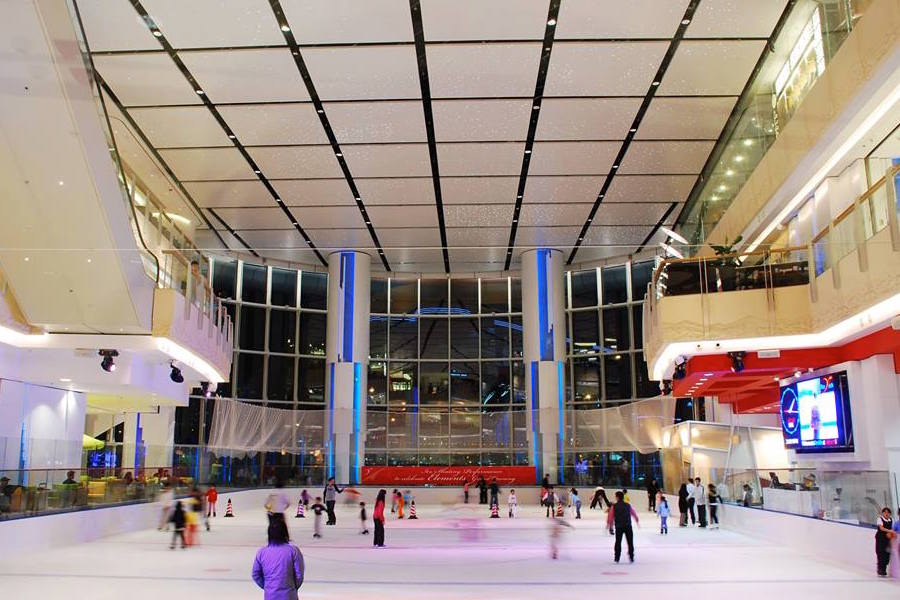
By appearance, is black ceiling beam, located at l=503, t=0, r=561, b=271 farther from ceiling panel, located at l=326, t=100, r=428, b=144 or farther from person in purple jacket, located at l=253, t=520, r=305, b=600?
person in purple jacket, located at l=253, t=520, r=305, b=600

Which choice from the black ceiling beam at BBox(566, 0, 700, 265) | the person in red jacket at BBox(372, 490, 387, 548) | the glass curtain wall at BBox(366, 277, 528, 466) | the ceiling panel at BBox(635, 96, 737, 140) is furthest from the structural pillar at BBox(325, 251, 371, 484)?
the ceiling panel at BBox(635, 96, 737, 140)

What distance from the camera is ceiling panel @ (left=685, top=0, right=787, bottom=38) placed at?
15.2m

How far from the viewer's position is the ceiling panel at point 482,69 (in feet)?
54.9

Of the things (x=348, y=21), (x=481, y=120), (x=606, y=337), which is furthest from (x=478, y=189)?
(x=606, y=337)

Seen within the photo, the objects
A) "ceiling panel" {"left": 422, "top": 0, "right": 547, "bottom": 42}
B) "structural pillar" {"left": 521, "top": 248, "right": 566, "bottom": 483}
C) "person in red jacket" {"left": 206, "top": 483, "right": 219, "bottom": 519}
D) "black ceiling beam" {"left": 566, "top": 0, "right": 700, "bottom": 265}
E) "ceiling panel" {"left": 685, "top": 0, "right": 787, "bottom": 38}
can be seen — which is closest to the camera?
"ceiling panel" {"left": 422, "top": 0, "right": 547, "bottom": 42}

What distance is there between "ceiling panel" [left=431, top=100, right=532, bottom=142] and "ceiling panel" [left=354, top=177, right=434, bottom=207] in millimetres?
3630

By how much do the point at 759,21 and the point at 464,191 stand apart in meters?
11.3

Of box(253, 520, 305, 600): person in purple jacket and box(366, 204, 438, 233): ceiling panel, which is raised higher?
box(366, 204, 438, 233): ceiling panel

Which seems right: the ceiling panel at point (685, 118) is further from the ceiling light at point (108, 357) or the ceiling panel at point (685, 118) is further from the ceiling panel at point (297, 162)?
the ceiling light at point (108, 357)

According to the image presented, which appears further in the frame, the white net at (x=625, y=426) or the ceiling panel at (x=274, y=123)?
the white net at (x=625, y=426)

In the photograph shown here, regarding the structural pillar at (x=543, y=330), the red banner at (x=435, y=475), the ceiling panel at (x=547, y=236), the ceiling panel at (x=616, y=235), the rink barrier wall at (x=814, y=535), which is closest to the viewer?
the rink barrier wall at (x=814, y=535)

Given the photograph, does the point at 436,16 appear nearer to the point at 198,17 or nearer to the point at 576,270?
the point at 198,17

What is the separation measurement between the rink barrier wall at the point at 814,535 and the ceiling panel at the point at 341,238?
1592 centimetres

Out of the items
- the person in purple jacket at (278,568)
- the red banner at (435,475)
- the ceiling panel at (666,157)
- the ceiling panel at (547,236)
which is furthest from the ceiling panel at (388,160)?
the person in purple jacket at (278,568)
